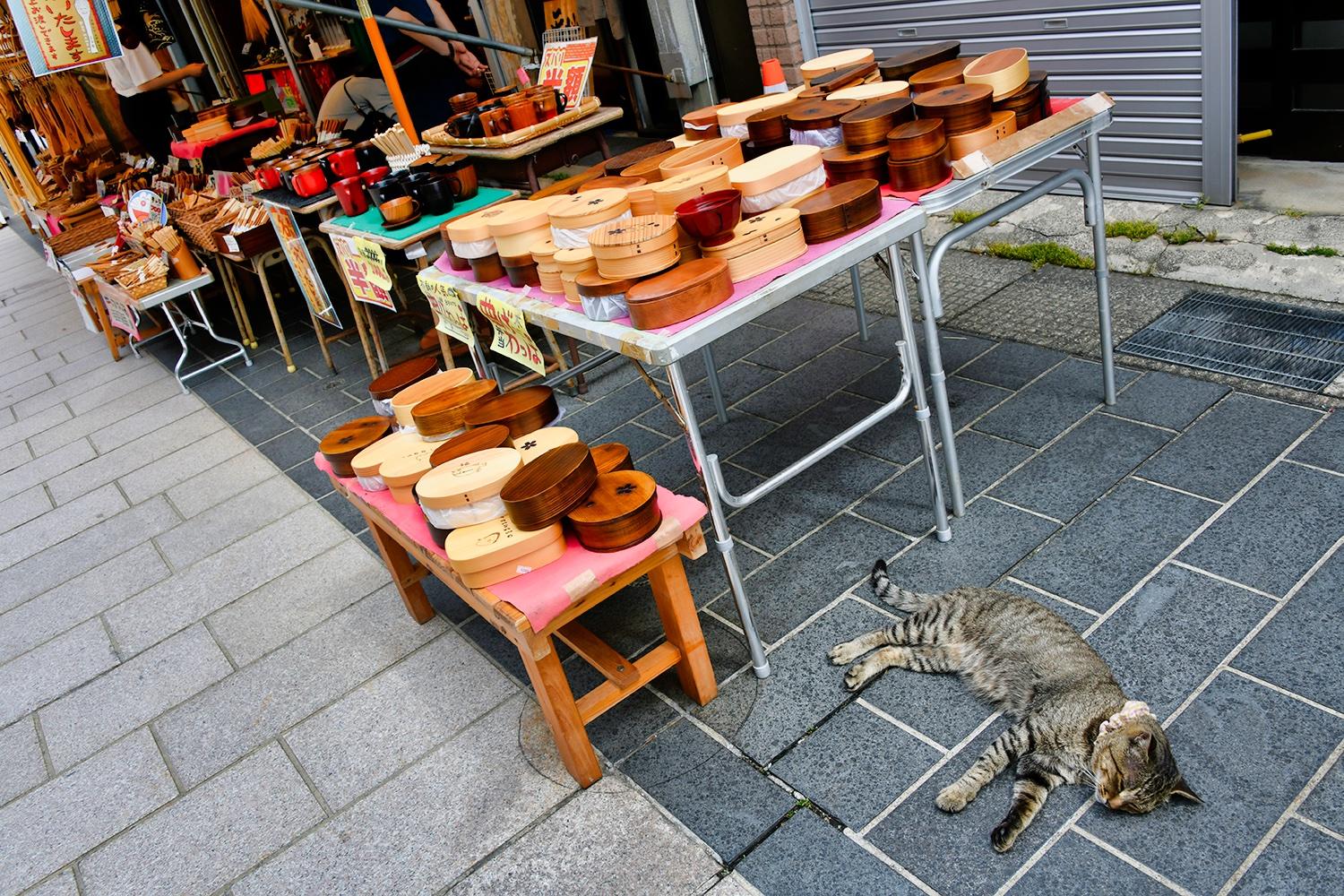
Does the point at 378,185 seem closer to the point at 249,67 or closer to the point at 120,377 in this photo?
the point at 120,377

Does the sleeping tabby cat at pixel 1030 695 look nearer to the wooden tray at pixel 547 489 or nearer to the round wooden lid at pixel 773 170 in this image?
the wooden tray at pixel 547 489

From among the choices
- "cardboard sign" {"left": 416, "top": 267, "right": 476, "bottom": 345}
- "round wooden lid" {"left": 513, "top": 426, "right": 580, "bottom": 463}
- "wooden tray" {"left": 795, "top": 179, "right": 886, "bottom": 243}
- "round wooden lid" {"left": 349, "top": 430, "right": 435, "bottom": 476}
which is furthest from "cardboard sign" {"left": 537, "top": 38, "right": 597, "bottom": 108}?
"round wooden lid" {"left": 513, "top": 426, "right": 580, "bottom": 463}

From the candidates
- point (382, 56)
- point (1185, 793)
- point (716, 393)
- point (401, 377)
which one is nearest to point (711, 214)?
point (401, 377)

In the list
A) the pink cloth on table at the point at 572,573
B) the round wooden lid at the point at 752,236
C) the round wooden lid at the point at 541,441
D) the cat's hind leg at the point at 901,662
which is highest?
the round wooden lid at the point at 752,236

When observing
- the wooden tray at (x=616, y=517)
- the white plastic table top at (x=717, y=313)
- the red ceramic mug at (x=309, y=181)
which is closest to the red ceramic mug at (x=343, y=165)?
the red ceramic mug at (x=309, y=181)

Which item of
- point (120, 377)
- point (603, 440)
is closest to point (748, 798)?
point (603, 440)

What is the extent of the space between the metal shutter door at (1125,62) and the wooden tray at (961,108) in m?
2.78

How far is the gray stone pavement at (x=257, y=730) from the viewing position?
9.87ft

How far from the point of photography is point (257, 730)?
148 inches

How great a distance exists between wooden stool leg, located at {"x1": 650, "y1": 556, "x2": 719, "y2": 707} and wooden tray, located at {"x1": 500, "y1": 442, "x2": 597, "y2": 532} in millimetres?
356

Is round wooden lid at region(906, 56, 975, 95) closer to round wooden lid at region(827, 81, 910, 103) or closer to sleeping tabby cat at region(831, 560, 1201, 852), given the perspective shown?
round wooden lid at region(827, 81, 910, 103)

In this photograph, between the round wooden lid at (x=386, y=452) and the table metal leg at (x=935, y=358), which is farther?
the round wooden lid at (x=386, y=452)

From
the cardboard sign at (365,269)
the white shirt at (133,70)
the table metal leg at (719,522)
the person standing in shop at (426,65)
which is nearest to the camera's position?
the table metal leg at (719,522)

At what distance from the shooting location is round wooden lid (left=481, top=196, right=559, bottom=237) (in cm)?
360
